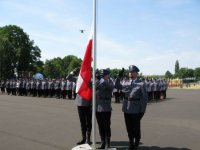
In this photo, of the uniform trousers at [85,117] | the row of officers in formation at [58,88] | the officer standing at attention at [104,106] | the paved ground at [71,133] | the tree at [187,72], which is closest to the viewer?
the officer standing at attention at [104,106]

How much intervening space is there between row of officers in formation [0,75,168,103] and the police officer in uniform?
12.9 m

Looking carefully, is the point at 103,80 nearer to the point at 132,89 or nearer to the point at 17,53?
the point at 132,89

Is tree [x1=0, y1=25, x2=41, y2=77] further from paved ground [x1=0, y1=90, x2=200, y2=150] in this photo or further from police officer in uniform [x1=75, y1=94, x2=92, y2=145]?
police officer in uniform [x1=75, y1=94, x2=92, y2=145]

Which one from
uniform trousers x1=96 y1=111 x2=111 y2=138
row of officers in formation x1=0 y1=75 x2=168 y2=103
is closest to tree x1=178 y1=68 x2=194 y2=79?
row of officers in formation x1=0 y1=75 x2=168 y2=103

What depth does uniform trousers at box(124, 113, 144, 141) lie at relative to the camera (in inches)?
283

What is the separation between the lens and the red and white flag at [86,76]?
7199mm

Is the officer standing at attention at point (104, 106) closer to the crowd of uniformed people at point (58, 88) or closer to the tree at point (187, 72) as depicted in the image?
the crowd of uniformed people at point (58, 88)

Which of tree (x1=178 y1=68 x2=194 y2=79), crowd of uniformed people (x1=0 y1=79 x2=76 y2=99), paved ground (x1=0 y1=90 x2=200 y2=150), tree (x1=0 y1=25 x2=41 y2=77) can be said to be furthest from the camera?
tree (x1=178 y1=68 x2=194 y2=79)

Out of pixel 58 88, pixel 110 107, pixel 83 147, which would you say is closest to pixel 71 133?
pixel 83 147

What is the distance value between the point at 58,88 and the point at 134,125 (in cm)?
1890

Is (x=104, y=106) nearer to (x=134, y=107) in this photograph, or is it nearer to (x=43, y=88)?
(x=134, y=107)

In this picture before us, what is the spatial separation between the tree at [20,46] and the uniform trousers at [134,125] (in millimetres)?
50543

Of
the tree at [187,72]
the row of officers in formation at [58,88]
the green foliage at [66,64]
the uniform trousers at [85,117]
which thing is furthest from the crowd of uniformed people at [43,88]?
the tree at [187,72]

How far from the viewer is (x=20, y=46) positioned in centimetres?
5878
